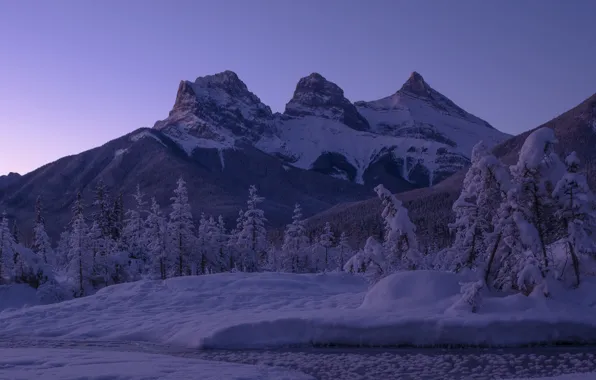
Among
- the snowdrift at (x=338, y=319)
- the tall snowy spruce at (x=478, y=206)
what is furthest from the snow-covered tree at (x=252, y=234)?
the tall snowy spruce at (x=478, y=206)

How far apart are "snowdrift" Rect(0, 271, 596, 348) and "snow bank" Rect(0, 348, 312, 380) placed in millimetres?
5272

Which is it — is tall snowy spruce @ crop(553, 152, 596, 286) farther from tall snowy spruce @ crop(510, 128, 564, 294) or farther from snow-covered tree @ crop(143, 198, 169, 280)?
snow-covered tree @ crop(143, 198, 169, 280)

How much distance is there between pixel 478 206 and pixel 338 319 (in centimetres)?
948

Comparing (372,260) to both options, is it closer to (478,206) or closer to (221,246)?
(478,206)

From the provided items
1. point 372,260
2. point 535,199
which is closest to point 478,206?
point 535,199

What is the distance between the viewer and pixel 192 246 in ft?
189

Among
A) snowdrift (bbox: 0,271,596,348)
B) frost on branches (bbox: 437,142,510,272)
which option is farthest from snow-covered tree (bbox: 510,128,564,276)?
snowdrift (bbox: 0,271,596,348)

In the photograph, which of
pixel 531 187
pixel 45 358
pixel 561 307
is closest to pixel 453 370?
pixel 561 307

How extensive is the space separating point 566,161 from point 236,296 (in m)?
21.1

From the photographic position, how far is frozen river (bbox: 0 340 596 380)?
17.6 metres

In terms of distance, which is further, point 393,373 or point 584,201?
point 584,201

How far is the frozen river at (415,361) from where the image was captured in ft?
57.8

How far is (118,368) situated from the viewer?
1667 cm

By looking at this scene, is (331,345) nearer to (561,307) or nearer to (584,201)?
(561,307)
